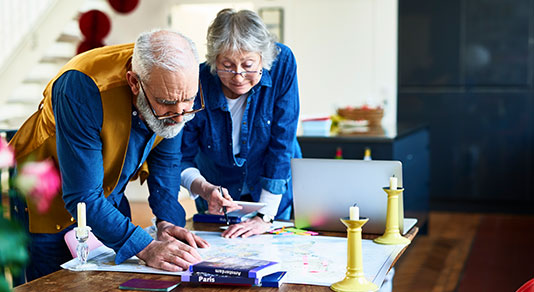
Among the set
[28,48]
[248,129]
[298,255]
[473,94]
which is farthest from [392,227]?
[28,48]

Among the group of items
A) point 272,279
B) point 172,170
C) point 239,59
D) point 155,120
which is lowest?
point 272,279

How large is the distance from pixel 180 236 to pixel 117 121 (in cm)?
40

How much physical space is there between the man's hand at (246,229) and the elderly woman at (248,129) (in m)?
0.01

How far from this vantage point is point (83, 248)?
1.75 m

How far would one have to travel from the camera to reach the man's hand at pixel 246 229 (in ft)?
7.05

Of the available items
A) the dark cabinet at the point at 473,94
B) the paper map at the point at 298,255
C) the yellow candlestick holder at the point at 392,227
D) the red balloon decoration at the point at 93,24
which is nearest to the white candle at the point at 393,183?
the yellow candlestick holder at the point at 392,227

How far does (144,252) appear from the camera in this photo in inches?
70.8

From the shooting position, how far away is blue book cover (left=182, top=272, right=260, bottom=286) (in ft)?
5.18

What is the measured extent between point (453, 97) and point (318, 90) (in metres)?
1.46

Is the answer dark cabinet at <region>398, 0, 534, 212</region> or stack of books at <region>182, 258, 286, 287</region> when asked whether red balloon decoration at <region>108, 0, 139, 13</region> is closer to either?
dark cabinet at <region>398, 0, 534, 212</region>

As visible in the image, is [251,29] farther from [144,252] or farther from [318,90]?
[318,90]

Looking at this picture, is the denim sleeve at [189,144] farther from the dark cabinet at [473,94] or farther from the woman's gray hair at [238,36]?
the dark cabinet at [473,94]

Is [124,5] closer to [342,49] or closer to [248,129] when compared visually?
[342,49]

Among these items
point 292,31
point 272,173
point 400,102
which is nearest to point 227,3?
point 292,31
